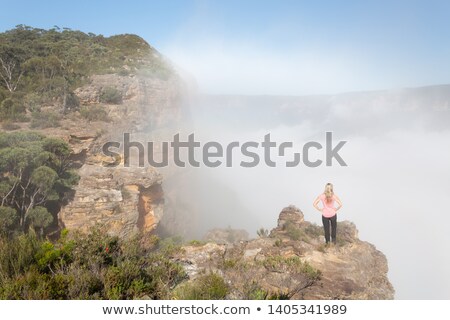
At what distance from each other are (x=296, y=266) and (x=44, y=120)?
16951 mm

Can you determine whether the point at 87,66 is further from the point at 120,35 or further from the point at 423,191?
the point at 423,191

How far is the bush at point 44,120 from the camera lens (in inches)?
695

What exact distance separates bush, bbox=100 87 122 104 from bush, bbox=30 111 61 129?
540 cm

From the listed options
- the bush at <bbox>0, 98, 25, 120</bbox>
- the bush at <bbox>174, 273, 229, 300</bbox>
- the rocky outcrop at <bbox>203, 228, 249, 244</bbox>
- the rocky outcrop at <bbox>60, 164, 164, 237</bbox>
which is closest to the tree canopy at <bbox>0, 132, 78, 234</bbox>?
the rocky outcrop at <bbox>60, 164, 164, 237</bbox>

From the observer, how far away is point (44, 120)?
17.9 meters

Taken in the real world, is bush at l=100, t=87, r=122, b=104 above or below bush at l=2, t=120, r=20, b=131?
above

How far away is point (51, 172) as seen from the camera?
13484mm

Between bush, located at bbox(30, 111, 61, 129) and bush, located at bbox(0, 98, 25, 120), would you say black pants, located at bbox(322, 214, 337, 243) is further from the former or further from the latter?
bush, located at bbox(0, 98, 25, 120)

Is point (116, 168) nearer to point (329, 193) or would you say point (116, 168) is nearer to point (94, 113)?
point (94, 113)

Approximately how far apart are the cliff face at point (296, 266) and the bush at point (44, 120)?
13837 mm

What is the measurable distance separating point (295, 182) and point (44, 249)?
109 metres

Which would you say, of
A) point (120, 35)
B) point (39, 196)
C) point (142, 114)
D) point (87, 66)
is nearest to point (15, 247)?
point (39, 196)

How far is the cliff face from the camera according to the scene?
6590 mm

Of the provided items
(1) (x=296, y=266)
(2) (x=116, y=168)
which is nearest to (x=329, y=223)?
(1) (x=296, y=266)
